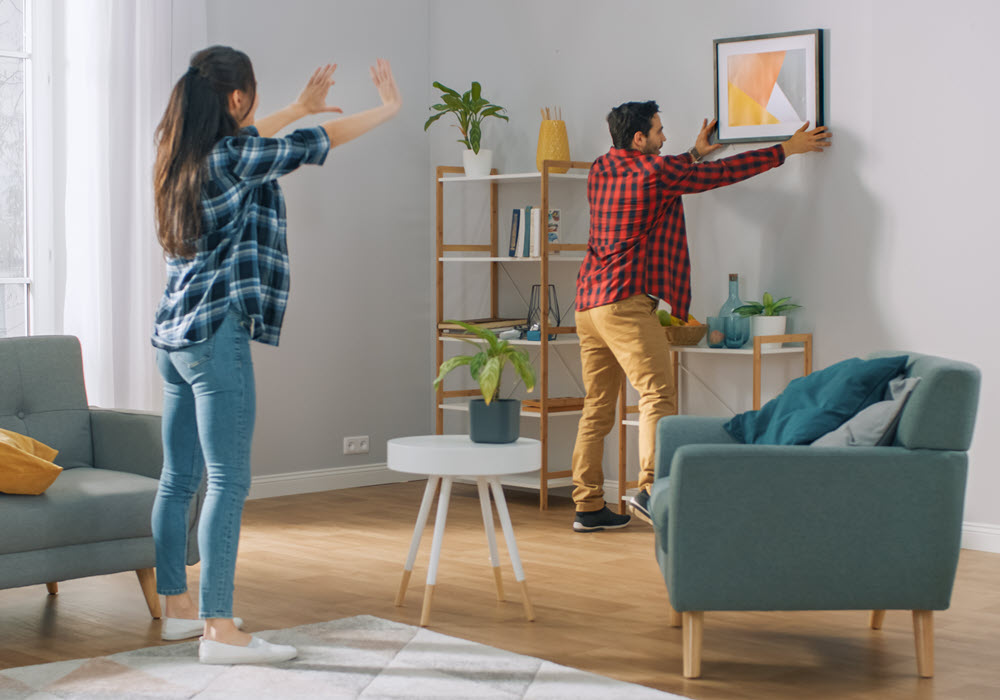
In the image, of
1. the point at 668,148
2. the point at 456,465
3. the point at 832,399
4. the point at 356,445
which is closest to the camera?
the point at 832,399

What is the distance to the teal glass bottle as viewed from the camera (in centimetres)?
496

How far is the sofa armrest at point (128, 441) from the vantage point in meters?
3.72

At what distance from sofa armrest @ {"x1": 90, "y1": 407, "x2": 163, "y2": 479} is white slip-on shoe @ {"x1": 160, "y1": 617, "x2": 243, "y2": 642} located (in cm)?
57

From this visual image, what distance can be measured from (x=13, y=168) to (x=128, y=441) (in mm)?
1817

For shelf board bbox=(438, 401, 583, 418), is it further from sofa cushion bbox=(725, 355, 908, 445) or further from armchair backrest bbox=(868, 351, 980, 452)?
armchair backrest bbox=(868, 351, 980, 452)

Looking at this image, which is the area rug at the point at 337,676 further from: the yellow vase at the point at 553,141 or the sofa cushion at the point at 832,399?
the yellow vase at the point at 553,141

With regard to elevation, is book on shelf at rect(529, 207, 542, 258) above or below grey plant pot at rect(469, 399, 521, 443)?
above

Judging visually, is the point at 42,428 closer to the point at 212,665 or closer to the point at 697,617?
the point at 212,665

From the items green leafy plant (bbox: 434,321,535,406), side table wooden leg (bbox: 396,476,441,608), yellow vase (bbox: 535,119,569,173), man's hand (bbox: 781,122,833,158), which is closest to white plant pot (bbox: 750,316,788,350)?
man's hand (bbox: 781,122,833,158)

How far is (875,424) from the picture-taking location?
2.96m

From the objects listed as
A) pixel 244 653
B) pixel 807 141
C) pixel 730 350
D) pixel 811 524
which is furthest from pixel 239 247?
pixel 807 141

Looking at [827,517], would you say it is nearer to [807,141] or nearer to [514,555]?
[514,555]

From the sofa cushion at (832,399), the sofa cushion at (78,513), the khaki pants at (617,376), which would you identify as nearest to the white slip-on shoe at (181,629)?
the sofa cushion at (78,513)

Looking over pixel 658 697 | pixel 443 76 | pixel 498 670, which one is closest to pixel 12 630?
pixel 498 670
